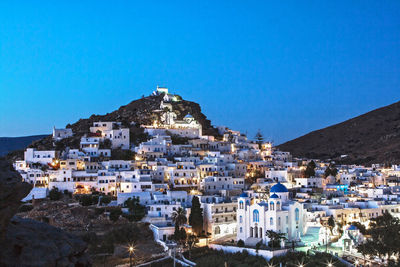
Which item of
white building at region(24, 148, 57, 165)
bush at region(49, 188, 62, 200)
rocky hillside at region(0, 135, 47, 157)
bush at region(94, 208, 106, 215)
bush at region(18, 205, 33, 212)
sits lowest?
bush at region(94, 208, 106, 215)

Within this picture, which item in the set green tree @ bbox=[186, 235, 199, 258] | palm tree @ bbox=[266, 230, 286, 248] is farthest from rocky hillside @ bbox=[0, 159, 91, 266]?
green tree @ bbox=[186, 235, 199, 258]

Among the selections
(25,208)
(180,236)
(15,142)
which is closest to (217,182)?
(180,236)

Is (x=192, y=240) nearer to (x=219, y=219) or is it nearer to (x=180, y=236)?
(x=180, y=236)

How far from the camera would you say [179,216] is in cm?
3978

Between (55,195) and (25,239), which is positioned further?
(55,195)

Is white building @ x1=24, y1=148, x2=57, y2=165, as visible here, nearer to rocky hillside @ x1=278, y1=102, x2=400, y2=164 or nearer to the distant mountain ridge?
the distant mountain ridge

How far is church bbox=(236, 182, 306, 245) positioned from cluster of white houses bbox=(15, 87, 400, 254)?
3.1 inches

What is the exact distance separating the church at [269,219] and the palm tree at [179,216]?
456cm

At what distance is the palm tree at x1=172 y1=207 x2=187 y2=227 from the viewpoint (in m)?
39.7

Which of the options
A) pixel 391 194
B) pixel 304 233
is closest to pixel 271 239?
pixel 304 233

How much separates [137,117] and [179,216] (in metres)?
35.1

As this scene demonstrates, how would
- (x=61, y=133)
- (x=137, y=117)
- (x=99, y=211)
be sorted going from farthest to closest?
(x=137, y=117) < (x=61, y=133) < (x=99, y=211)

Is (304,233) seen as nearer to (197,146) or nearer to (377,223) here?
(377,223)

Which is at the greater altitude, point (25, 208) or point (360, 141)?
point (360, 141)
